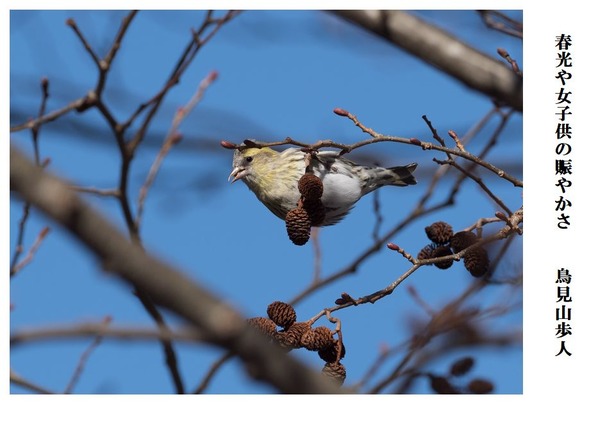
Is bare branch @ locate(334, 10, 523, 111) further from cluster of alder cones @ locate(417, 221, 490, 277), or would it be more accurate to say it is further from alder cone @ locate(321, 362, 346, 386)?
alder cone @ locate(321, 362, 346, 386)

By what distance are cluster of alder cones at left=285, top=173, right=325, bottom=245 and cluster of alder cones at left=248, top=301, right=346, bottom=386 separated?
1.31ft

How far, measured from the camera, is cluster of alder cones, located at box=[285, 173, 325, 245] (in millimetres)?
2324

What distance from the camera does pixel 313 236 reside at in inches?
141

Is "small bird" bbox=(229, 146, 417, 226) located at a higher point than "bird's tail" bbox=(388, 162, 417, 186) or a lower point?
lower

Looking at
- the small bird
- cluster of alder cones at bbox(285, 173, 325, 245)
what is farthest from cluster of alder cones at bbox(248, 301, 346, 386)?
the small bird

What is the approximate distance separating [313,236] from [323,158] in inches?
19.9

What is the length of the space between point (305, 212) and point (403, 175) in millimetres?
1170

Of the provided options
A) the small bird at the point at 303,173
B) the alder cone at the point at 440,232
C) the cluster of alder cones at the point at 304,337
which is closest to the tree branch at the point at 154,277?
the cluster of alder cones at the point at 304,337

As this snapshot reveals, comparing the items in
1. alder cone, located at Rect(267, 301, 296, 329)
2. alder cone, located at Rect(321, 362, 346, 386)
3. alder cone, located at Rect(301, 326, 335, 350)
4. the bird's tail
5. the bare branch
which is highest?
the bare branch

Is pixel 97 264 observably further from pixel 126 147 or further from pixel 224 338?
pixel 126 147

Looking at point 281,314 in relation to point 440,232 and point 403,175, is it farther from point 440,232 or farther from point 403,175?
point 403,175

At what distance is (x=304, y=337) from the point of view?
1889 millimetres

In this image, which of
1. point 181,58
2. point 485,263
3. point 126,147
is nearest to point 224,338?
point 485,263

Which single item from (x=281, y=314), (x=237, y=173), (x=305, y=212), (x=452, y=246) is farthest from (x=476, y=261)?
(x=237, y=173)
